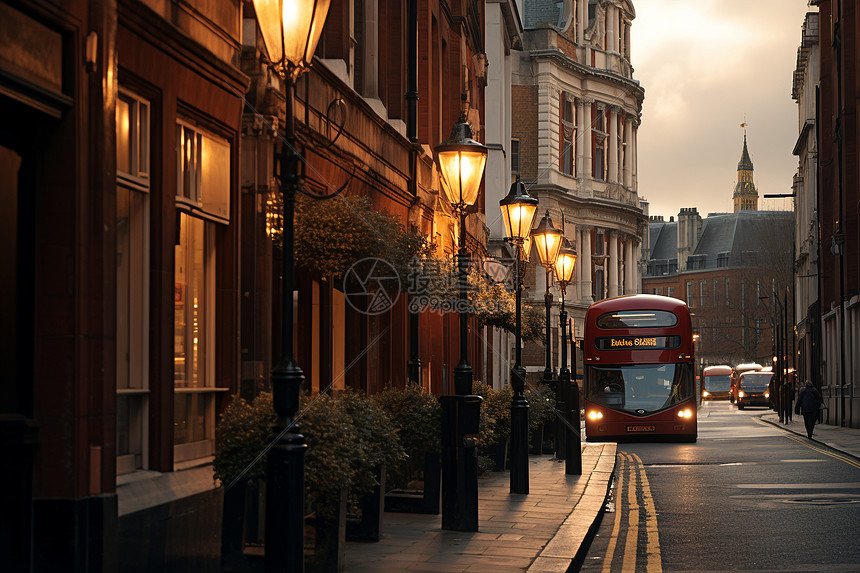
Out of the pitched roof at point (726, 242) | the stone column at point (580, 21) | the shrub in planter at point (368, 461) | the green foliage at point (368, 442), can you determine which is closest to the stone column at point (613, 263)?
the stone column at point (580, 21)

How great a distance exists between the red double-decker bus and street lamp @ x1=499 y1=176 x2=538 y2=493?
12.4m

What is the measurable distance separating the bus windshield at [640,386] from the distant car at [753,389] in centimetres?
5297

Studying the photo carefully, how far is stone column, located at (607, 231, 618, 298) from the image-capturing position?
70.1m

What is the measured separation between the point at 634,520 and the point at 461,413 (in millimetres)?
3292

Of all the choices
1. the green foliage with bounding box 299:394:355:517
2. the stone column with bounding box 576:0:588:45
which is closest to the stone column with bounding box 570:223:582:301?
the stone column with bounding box 576:0:588:45

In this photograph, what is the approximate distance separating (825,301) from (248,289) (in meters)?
47.8

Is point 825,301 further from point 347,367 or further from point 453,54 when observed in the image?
point 347,367

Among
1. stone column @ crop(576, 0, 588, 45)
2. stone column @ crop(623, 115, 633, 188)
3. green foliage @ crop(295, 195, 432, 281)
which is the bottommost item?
green foliage @ crop(295, 195, 432, 281)

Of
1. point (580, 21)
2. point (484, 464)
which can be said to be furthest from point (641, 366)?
point (580, 21)

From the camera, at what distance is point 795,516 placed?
14281 mm

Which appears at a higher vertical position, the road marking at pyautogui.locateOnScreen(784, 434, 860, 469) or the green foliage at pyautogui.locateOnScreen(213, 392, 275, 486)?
the green foliage at pyautogui.locateOnScreen(213, 392, 275, 486)

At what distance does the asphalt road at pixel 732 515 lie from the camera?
11062mm

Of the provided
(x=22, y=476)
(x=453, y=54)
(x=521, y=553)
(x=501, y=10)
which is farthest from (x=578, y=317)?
(x=22, y=476)

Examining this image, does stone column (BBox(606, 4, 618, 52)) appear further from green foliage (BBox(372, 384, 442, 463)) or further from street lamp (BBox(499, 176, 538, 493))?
green foliage (BBox(372, 384, 442, 463))
